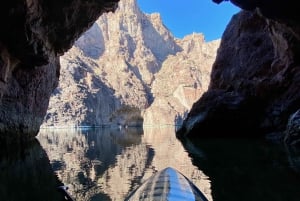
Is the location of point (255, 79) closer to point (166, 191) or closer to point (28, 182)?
point (28, 182)

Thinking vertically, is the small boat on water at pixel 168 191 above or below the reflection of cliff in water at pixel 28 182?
above

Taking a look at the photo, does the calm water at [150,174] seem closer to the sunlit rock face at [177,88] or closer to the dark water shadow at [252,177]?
the dark water shadow at [252,177]

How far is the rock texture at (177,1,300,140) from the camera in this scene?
69.9 ft

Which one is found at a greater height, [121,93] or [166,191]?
[121,93]

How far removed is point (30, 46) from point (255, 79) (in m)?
17.9

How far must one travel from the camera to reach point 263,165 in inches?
421

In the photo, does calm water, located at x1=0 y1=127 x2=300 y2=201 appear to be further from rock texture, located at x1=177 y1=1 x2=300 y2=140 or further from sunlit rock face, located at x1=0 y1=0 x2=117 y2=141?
rock texture, located at x1=177 y1=1 x2=300 y2=140

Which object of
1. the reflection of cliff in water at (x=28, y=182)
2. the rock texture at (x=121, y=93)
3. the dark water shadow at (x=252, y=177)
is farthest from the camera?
the rock texture at (x=121, y=93)

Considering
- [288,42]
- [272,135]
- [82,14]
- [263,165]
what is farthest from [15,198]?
[288,42]

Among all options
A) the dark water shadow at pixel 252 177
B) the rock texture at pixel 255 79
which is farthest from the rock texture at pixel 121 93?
the dark water shadow at pixel 252 177

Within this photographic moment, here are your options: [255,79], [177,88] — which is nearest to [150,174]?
[255,79]

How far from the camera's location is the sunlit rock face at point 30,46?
54.1 feet

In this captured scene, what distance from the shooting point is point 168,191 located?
5.50 meters

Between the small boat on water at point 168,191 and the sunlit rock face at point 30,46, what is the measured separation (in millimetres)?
12049
